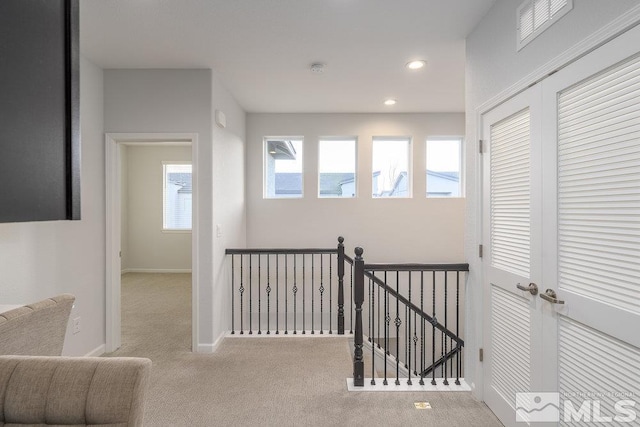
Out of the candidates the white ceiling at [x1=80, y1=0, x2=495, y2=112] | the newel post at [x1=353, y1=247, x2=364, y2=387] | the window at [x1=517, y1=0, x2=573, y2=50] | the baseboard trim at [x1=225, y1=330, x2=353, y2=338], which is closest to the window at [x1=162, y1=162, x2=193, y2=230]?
the white ceiling at [x1=80, y1=0, x2=495, y2=112]

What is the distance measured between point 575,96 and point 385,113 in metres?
3.42

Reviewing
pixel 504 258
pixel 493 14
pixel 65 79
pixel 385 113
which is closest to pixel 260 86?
pixel 385 113

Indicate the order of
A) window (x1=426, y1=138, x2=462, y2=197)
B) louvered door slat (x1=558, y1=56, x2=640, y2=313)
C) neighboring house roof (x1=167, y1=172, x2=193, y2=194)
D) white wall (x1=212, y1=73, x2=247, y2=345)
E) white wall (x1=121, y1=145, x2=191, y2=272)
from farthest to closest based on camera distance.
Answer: neighboring house roof (x1=167, y1=172, x2=193, y2=194)
white wall (x1=121, y1=145, x2=191, y2=272)
window (x1=426, y1=138, x2=462, y2=197)
white wall (x1=212, y1=73, x2=247, y2=345)
louvered door slat (x1=558, y1=56, x2=640, y2=313)

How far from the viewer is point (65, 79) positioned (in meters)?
0.36

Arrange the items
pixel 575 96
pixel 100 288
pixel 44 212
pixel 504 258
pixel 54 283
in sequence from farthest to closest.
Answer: pixel 100 288, pixel 54 283, pixel 504 258, pixel 575 96, pixel 44 212

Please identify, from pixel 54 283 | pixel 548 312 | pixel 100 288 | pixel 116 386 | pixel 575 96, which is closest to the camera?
pixel 116 386

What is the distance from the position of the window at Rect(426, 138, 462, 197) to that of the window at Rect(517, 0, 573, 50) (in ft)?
10.0

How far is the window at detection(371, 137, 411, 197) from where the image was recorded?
16.6ft

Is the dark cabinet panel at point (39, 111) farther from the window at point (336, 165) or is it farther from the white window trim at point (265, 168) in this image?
the window at point (336, 165)

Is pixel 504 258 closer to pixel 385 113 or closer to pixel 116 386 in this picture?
pixel 116 386
